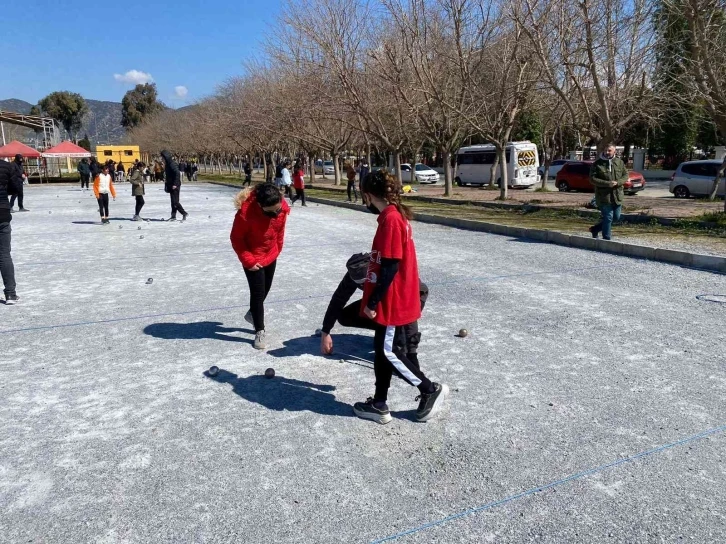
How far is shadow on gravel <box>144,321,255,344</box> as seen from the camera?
229 inches

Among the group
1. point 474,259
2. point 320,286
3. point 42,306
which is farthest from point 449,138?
point 42,306

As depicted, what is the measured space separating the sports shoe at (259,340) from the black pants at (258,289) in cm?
4

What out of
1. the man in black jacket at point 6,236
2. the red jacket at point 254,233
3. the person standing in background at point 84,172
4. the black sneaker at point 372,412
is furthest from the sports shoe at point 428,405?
the person standing in background at point 84,172

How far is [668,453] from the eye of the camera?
3424 millimetres

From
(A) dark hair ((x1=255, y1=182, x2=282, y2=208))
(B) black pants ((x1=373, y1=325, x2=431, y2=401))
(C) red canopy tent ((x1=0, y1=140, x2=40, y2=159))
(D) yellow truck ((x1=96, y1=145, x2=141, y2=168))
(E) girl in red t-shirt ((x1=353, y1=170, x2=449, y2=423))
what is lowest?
(B) black pants ((x1=373, y1=325, x2=431, y2=401))

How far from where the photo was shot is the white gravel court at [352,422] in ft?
9.45

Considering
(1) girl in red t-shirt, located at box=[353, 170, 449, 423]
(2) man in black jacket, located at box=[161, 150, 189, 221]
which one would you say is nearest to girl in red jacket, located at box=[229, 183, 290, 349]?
(1) girl in red t-shirt, located at box=[353, 170, 449, 423]

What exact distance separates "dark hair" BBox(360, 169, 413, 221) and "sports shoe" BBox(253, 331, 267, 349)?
7.82ft

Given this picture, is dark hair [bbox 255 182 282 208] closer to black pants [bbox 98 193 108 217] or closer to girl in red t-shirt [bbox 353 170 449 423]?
girl in red t-shirt [bbox 353 170 449 423]

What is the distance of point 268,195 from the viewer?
507cm

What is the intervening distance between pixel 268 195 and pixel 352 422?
2174mm

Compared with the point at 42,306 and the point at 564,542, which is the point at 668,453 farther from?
the point at 42,306

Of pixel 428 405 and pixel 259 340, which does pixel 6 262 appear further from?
pixel 428 405

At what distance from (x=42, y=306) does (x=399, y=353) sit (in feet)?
17.6
